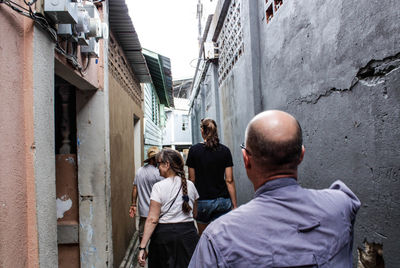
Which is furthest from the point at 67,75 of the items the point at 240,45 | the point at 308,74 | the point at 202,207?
the point at 240,45

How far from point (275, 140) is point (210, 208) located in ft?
8.86

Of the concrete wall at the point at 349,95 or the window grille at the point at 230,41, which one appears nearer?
the concrete wall at the point at 349,95

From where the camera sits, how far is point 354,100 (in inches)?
86.4

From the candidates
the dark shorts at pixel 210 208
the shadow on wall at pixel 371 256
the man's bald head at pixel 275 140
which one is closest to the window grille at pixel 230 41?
the dark shorts at pixel 210 208

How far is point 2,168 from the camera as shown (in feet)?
5.97

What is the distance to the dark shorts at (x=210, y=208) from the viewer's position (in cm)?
367

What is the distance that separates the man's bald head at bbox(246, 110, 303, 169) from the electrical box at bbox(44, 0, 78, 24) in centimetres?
179

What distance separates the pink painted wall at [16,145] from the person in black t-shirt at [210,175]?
6.30 ft

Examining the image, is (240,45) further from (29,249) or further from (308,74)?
(29,249)

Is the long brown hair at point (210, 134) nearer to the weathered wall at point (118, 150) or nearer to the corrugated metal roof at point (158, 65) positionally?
the weathered wall at point (118, 150)

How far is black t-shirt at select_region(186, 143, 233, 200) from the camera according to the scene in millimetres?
3682

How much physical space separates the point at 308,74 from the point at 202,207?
1846 mm

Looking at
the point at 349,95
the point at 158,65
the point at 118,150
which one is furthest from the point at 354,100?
the point at 158,65

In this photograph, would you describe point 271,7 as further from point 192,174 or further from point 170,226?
point 170,226
